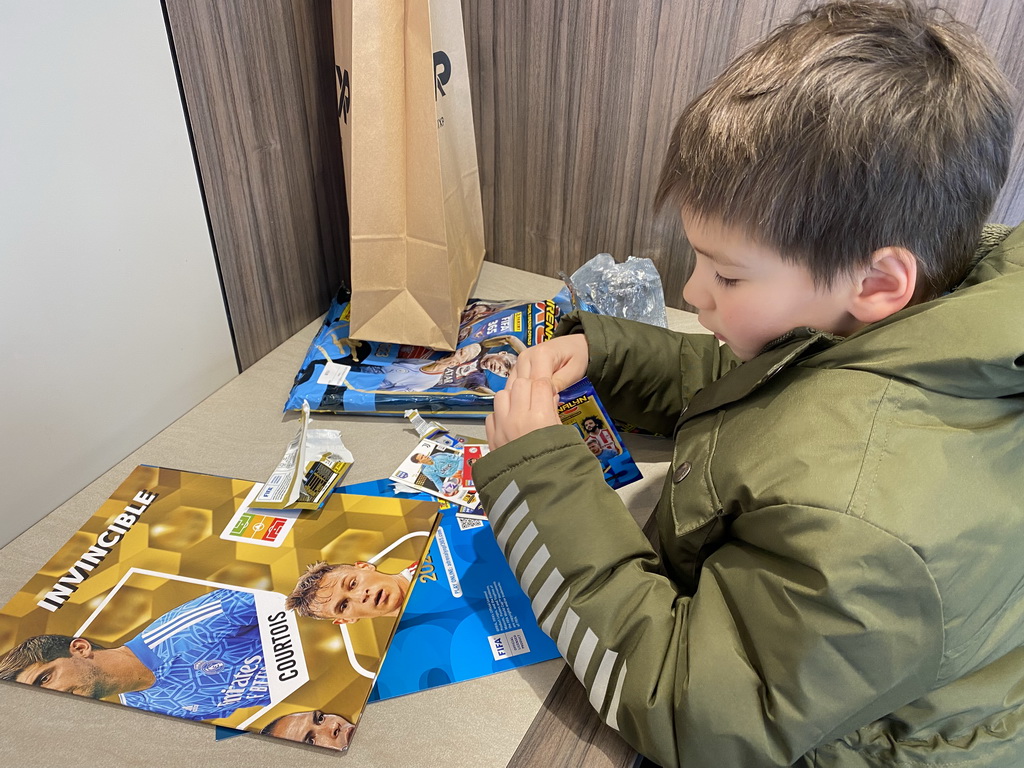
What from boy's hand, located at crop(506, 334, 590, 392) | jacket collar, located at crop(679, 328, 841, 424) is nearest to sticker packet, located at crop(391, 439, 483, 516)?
boy's hand, located at crop(506, 334, 590, 392)

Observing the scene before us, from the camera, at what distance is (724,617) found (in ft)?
1.55

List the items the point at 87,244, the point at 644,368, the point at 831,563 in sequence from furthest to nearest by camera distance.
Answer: the point at 644,368
the point at 87,244
the point at 831,563

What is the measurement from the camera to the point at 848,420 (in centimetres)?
46

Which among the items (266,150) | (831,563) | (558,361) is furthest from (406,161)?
(831,563)

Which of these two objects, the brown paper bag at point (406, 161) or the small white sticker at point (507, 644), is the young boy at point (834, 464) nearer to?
the small white sticker at point (507, 644)

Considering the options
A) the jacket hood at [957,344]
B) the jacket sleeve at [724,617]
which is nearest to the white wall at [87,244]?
the jacket sleeve at [724,617]

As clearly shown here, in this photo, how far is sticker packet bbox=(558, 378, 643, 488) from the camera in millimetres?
715

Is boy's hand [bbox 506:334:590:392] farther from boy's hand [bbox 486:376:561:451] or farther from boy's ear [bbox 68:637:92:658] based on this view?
boy's ear [bbox 68:637:92:658]

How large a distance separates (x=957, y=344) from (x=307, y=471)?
545mm

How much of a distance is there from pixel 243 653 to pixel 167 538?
15 centimetres

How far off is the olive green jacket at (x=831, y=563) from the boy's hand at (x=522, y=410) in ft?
0.20

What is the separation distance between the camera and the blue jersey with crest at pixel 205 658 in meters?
0.52

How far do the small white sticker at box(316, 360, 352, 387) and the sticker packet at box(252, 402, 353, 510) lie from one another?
66 mm

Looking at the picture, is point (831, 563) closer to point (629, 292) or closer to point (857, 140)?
point (857, 140)
